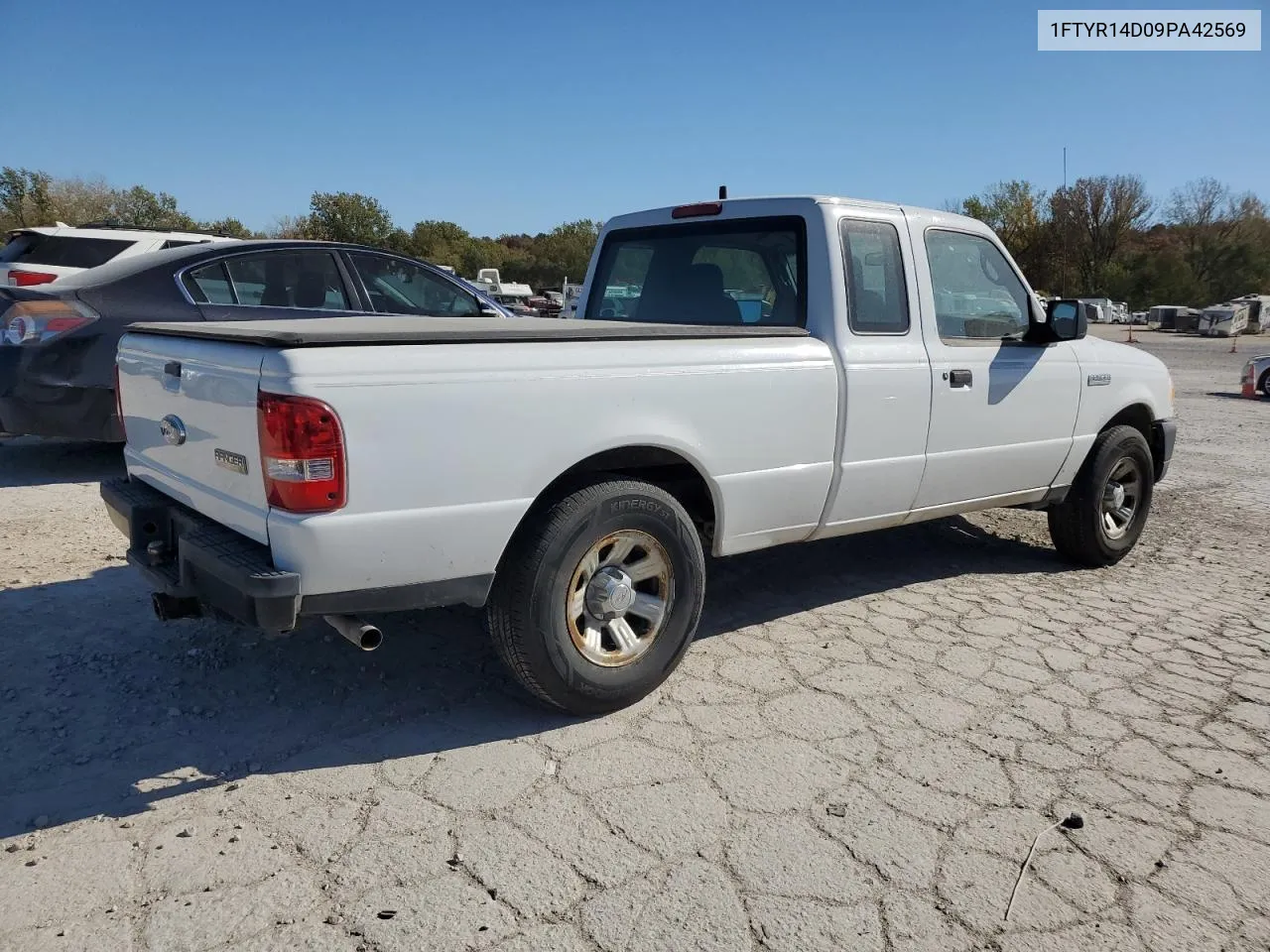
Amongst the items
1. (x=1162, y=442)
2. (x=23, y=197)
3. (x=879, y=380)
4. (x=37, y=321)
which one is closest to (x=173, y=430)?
(x=879, y=380)

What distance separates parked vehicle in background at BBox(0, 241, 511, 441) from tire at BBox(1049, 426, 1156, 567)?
460 cm

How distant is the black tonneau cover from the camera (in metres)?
2.79

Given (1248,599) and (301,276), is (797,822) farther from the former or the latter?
(301,276)

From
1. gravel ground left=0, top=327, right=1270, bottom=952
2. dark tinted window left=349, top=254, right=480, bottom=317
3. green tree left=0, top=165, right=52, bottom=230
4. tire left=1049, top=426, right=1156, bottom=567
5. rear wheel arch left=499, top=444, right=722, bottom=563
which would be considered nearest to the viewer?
gravel ground left=0, top=327, right=1270, bottom=952

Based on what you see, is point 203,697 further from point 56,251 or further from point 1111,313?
point 1111,313

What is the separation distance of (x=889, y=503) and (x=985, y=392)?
0.82 meters

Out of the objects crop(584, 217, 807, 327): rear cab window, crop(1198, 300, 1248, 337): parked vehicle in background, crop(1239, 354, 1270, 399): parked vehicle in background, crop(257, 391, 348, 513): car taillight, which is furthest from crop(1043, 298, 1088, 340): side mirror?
crop(1198, 300, 1248, 337): parked vehicle in background

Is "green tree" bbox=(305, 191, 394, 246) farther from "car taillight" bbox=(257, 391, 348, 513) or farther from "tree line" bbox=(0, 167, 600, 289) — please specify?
"car taillight" bbox=(257, 391, 348, 513)

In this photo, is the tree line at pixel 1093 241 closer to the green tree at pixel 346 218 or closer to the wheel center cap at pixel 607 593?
Answer: the green tree at pixel 346 218

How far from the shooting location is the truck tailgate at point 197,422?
9.27ft

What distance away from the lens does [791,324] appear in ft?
13.8

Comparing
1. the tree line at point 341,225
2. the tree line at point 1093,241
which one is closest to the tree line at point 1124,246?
the tree line at point 1093,241

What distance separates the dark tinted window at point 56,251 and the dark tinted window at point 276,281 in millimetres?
2272

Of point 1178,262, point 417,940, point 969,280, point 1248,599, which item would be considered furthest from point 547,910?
point 1178,262
